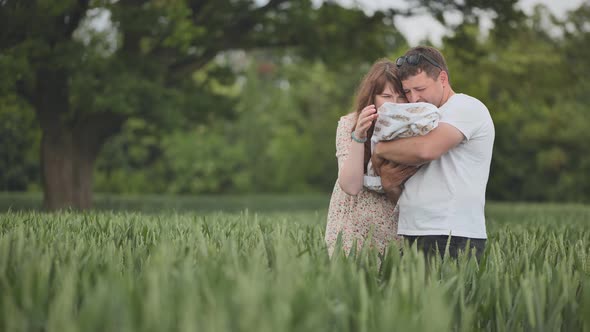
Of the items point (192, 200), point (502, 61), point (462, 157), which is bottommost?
point (192, 200)

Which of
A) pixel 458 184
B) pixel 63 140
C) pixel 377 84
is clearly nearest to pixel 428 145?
pixel 458 184

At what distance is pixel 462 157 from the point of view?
281 centimetres

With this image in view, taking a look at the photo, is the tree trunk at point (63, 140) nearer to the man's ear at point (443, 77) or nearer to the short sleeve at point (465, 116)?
the man's ear at point (443, 77)

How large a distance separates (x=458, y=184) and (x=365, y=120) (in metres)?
0.56

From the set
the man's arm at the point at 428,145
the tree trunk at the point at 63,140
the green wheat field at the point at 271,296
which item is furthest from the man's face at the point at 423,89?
the tree trunk at the point at 63,140

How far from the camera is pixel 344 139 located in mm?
3115

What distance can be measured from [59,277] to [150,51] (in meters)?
9.82

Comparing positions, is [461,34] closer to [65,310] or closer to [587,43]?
[65,310]

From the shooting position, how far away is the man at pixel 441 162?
107 inches

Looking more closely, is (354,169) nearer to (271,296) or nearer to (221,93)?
(271,296)

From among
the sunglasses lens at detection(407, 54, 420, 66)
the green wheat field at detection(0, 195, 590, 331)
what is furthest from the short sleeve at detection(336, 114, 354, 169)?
the green wheat field at detection(0, 195, 590, 331)

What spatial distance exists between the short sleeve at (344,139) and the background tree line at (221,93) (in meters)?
5.65

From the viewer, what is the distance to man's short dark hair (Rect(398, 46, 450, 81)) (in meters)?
2.85

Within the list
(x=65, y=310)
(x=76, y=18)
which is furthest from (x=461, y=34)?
(x=65, y=310)
